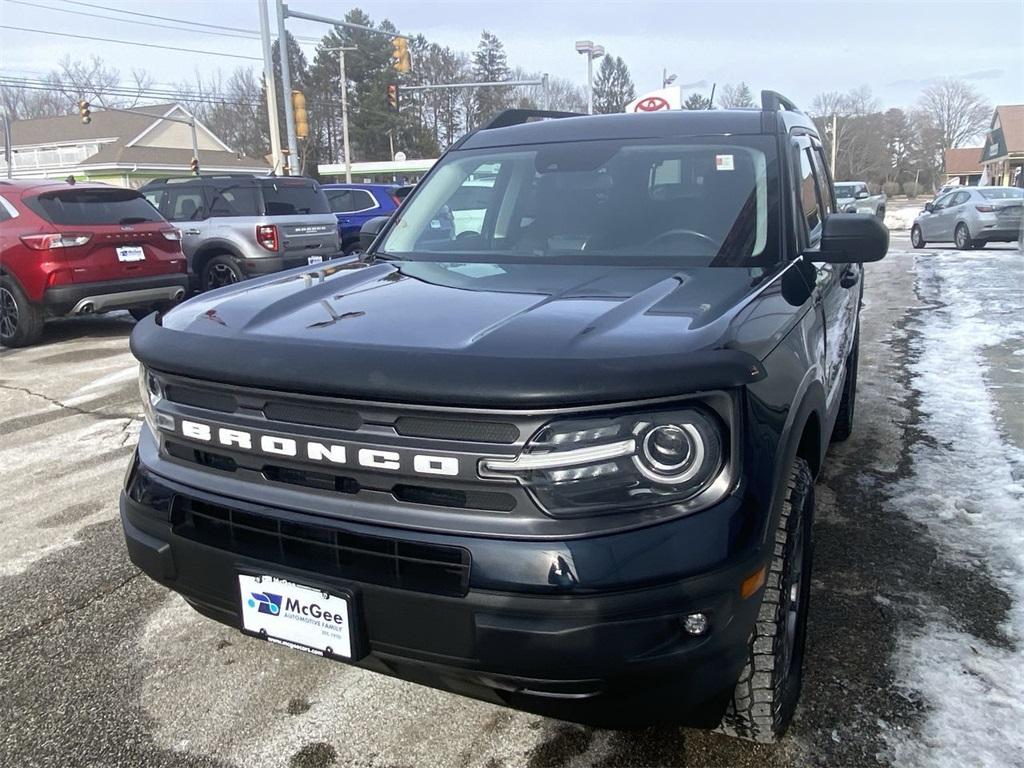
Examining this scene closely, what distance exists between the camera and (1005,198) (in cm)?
1805

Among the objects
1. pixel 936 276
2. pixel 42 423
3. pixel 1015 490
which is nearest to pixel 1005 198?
pixel 936 276

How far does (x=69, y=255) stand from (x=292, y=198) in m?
3.44

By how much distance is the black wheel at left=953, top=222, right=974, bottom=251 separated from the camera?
18516mm

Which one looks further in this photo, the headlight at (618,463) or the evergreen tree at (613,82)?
the evergreen tree at (613,82)

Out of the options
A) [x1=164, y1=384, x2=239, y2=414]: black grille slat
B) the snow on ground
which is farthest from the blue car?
[x1=164, y1=384, x2=239, y2=414]: black grille slat

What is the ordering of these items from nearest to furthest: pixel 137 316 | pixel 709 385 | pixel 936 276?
1. pixel 709 385
2. pixel 137 316
3. pixel 936 276

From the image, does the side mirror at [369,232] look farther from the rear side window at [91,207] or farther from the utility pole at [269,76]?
the utility pole at [269,76]

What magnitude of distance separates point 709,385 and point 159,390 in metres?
1.54

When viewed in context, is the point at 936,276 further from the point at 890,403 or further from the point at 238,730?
the point at 238,730

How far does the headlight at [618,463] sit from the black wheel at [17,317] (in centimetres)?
824

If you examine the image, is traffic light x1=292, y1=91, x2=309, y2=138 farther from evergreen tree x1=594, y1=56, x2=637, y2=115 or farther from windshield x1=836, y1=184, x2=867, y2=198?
evergreen tree x1=594, y1=56, x2=637, y2=115

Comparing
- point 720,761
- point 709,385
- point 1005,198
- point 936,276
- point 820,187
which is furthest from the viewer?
point 1005,198

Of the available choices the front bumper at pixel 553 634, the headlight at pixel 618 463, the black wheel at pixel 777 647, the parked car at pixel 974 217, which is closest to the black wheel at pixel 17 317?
the front bumper at pixel 553 634

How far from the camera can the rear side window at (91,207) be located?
8.38 m
